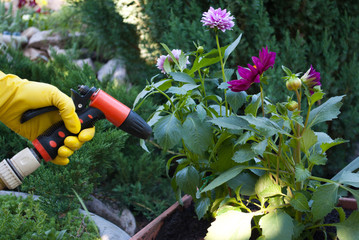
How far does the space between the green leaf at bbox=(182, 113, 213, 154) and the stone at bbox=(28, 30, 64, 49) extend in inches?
173

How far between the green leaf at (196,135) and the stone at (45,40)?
173 inches

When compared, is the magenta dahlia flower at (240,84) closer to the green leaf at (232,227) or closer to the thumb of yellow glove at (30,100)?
the green leaf at (232,227)

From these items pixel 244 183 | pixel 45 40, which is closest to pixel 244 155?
pixel 244 183

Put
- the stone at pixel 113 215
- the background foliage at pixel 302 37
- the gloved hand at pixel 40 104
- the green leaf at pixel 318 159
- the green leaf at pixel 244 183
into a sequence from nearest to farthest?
the green leaf at pixel 318 159
the green leaf at pixel 244 183
the gloved hand at pixel 40 104
the stone at pixel 113 215
the background foliage at pixel 302 37

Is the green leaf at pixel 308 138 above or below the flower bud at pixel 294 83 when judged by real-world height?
below

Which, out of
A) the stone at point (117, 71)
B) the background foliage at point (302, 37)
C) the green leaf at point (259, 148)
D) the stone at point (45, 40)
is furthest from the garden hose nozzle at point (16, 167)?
the stone at point (45, 40)

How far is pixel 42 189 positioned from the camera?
170cm

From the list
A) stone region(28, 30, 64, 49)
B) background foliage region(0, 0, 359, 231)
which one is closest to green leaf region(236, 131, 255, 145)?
background foliage region(0, 0, 359, 231)

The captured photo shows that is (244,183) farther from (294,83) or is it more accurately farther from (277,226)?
(294,83)

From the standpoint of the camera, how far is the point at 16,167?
125cm

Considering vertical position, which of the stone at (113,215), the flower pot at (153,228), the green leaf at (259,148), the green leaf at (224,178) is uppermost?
the green leaf at (259,148)

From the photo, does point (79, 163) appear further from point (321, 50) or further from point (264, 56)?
point (321, 50)

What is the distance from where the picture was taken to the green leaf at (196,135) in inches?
45.4

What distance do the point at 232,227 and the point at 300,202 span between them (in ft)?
0.68
